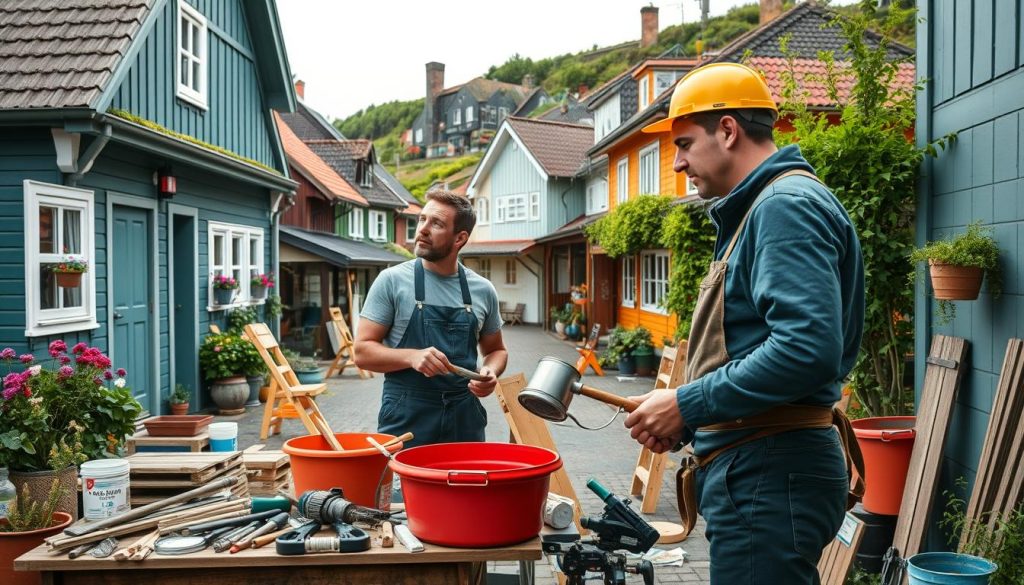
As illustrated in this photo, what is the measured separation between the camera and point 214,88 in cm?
1264

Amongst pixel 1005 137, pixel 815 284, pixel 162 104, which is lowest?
pixel 815 284

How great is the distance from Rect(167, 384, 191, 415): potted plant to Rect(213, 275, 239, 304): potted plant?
185 centimetres

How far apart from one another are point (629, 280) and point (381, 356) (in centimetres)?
1929

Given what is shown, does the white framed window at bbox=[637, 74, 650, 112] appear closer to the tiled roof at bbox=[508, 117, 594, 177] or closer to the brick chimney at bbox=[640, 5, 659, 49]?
the tiled roof at bbox=[508, 117, 594, 177]

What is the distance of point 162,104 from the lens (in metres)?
10.7

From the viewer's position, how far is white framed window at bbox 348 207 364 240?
29795 millimetres

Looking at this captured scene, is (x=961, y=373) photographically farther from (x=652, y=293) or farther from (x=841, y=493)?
(x=652, y=293)

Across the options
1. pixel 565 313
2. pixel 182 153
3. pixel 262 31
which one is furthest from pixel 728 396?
pixel 565 313

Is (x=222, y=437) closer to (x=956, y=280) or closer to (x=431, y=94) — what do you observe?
(x=956, y=280)

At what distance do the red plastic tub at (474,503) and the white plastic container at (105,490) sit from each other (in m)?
1.14

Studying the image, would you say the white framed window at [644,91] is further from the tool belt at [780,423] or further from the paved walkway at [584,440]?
the tool belt at [780,423]

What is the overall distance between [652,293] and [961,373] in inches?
610

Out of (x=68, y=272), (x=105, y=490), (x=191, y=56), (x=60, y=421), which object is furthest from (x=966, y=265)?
(x=191, y=56)

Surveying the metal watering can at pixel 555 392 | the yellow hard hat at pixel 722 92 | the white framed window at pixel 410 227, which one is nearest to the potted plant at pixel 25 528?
the metal watering can at pixel 555 392
